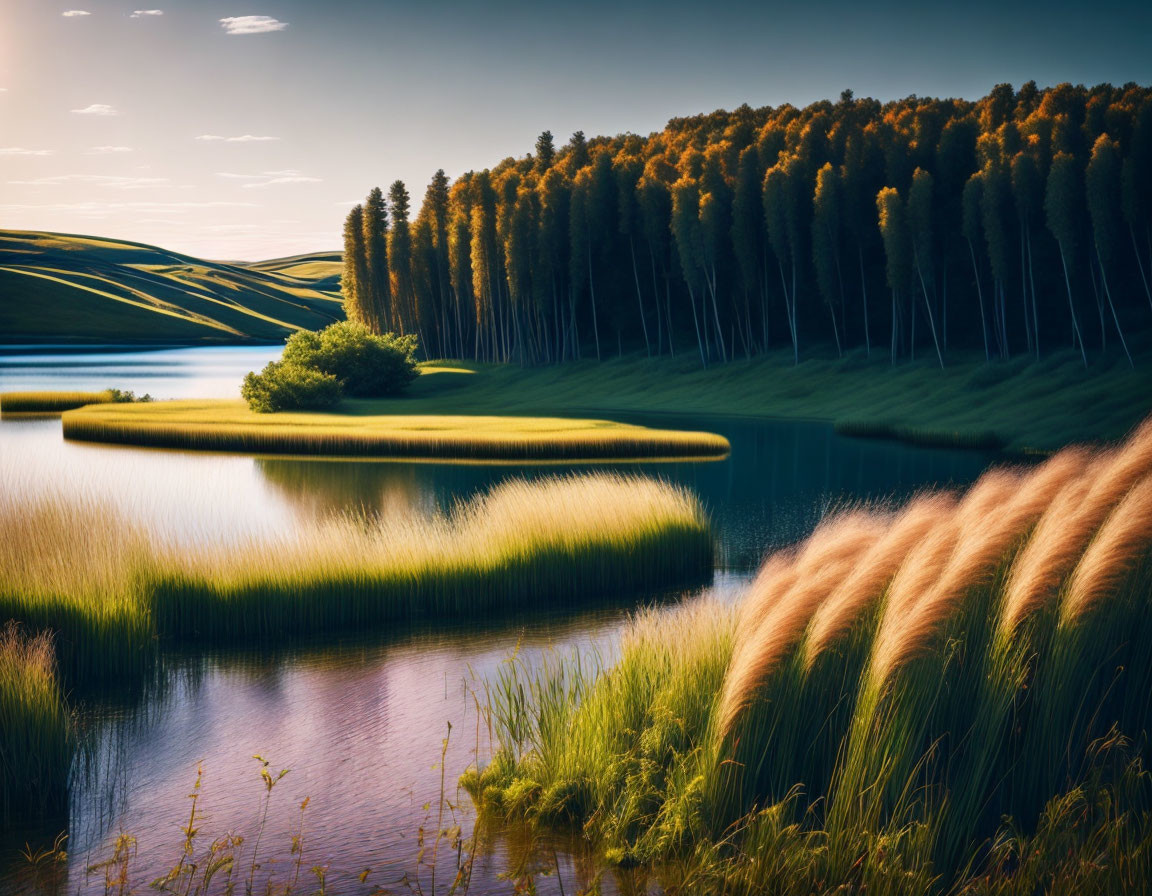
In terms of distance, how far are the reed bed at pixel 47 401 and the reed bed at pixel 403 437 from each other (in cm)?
1238

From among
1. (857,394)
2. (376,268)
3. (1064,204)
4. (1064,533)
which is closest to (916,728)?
(1064,533)

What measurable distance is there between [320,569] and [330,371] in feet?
165

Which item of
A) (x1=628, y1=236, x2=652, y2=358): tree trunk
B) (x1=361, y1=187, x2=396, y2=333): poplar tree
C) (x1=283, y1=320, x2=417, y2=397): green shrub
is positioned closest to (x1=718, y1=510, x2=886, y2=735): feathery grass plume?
(x1=283, y1=320, x2=417, y2=397): green shrub

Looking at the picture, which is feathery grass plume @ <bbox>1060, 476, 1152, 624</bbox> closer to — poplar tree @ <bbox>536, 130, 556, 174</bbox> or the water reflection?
the water reflection

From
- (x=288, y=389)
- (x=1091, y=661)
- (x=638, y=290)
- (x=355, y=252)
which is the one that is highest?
(x=355, y=252)

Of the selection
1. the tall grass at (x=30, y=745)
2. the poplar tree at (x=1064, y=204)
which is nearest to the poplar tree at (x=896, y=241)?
the poplar tree at (x=1064, y=204)

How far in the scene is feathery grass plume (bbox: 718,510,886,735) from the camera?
24.5 ft

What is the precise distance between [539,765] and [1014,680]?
3940 mm

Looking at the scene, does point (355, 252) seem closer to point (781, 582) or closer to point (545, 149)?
point (545, 149)

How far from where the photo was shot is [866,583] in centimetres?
771

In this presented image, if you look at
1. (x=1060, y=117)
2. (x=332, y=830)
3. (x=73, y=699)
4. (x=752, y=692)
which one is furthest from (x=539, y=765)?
(x=1060, y=117)

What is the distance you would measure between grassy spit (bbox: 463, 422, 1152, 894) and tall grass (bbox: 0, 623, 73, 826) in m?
4.21

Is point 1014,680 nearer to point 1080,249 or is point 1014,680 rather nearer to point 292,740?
point 292,740

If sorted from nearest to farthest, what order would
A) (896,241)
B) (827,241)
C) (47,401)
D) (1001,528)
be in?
(1001,528) < (47,401) < (896,241) < (827,241)
